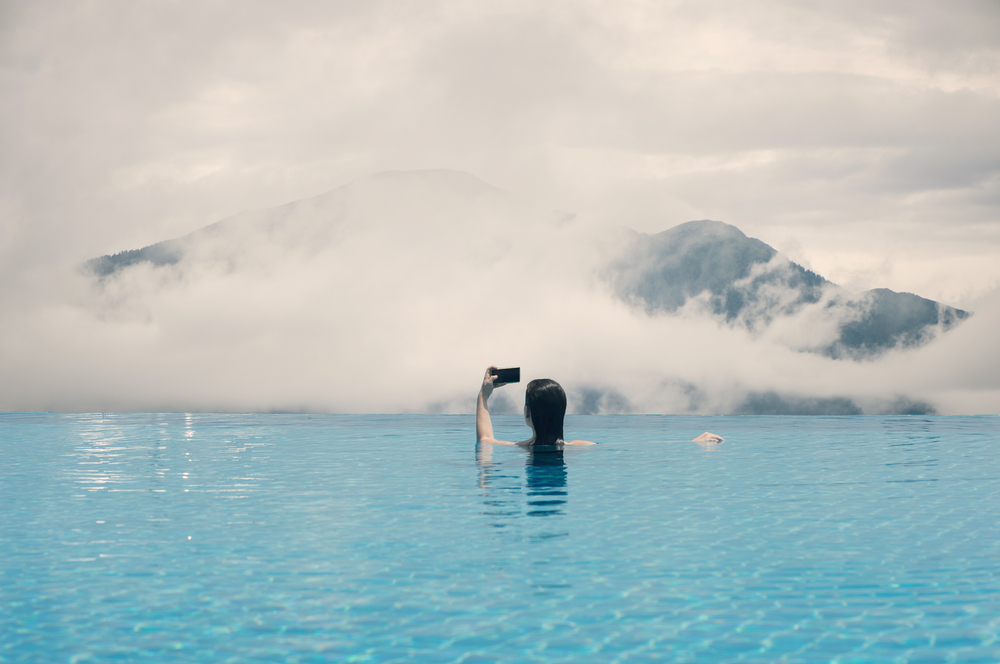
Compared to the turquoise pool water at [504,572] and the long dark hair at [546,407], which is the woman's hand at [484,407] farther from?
the turquoise pool water at [504,572]

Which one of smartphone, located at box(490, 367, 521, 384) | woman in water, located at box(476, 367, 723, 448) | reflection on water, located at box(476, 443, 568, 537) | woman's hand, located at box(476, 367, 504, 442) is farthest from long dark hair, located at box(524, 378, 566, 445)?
woman's hand, located at box(476, 367, 504, 442)

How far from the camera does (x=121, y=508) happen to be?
16.1 meters

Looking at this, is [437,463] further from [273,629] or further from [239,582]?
[273,629]

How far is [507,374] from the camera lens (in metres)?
17.2

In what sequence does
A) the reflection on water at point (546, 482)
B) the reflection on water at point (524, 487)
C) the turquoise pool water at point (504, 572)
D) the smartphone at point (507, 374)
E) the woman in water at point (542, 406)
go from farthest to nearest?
the woman in water at point (542, 406) < the smartphone at point (507, 374) < the reflection on water at point (546, 482) < the reflection on water at point (524, 487) < the turquoise pool water at point (504, 572)

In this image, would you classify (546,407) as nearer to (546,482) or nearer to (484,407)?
(546,482)

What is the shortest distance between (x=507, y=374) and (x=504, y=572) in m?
7.61

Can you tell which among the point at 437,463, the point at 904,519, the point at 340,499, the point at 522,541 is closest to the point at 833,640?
the point at 522,541

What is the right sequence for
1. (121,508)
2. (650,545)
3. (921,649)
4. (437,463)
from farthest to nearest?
(437,463)
(121,508)
(650,545)
(921,649)

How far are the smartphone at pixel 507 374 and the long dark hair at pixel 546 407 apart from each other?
0.76 metres

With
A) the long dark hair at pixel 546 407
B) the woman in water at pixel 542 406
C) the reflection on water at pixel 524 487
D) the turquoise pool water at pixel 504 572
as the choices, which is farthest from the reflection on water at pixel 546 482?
the long dark hair at pixel 546 407

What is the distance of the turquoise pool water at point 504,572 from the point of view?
24.6 ft

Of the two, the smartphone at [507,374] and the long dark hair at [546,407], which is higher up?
the smartphone at [507,374]

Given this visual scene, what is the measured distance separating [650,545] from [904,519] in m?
5.96
